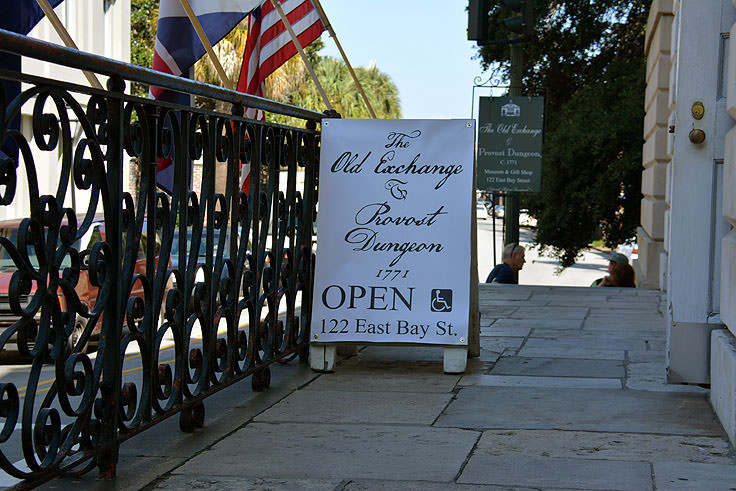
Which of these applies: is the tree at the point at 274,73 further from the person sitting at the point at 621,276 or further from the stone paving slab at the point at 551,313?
the stone paving slab at the point at 551,313

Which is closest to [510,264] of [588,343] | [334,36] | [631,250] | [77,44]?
[588,343]

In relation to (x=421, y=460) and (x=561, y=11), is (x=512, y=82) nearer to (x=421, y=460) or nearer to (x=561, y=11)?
(x=561, y=11)

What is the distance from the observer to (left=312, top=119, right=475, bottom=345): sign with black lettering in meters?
6.88

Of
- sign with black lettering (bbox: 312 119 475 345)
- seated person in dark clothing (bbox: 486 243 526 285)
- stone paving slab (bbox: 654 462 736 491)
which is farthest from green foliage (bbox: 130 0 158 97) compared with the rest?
stone paving slab (bbox: 654 462 736 491)

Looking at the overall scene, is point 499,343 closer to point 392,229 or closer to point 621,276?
point 392,229

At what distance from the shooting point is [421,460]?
458 centimetres

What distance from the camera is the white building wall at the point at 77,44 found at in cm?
1961

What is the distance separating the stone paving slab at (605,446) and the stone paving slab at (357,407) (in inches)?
23.6

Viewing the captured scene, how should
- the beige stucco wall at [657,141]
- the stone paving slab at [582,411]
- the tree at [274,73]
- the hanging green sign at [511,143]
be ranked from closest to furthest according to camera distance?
the stone paving slab at [582,411] < the beige stucco wall at [657,141] < the hanging green sign at [511,143] < the tree at [274,73]

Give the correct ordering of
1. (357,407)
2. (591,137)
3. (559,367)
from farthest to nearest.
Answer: (591,137)
(559,367)
(357,407)

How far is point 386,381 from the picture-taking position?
669 centimetres

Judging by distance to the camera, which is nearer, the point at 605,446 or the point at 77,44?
the point at 605,446

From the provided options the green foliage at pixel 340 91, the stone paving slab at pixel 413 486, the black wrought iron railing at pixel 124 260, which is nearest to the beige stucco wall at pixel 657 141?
the black wrought iron railing at pixel 124 260

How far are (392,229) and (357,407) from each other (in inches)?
61.3
